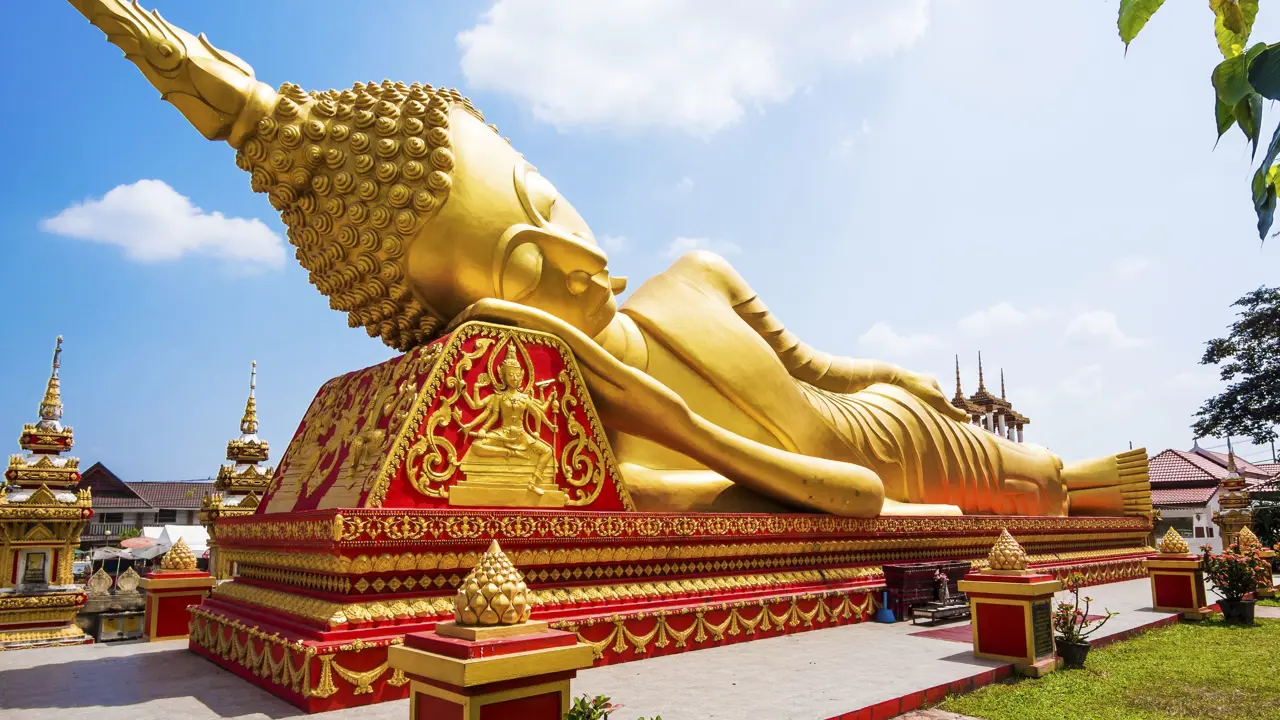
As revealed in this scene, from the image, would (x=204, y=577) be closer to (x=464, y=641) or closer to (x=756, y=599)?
(x=756, y=599)

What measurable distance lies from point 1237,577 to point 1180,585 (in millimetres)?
543

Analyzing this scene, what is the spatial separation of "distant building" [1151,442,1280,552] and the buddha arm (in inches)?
642

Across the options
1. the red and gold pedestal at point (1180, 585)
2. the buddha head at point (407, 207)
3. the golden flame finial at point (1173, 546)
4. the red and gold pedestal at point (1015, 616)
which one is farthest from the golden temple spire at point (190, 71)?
the golden flame finial at point (1173, 546)

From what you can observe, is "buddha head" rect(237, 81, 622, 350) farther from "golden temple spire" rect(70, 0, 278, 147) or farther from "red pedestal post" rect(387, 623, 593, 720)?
"red pedestal post" rect(387, 623, 593, 720)

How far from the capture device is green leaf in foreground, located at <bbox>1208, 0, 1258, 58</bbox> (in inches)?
67.2

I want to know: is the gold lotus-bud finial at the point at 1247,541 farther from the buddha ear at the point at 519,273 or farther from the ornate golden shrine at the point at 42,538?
the ornate golden shrine at the point at 42,538

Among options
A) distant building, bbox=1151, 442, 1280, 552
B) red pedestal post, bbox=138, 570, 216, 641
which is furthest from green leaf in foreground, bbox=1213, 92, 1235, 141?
distant building, bbox=1151, 442, 1280, 552

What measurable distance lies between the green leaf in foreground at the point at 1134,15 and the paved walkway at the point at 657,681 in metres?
3.74

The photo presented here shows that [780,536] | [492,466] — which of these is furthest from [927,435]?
[492,466]

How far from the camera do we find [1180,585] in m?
9.15

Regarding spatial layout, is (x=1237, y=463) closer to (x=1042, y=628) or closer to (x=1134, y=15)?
(x=1042, y=628)

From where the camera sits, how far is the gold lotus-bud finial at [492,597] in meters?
3.12

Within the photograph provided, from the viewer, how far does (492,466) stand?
607cm

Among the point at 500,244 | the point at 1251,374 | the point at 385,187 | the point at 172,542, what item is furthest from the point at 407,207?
the point at 1251,374
